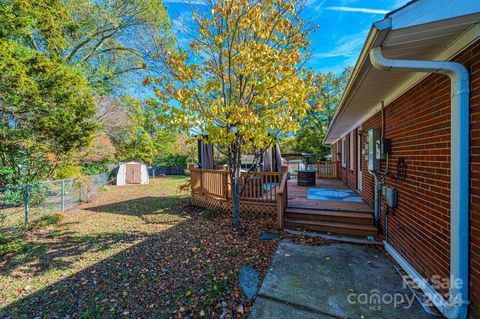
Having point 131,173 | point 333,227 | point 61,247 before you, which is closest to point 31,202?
point 61,247

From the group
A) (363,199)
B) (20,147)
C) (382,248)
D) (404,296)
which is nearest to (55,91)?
(20,147)

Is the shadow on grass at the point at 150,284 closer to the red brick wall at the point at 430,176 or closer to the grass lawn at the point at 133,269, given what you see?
the grass lawn at the point at 133,269

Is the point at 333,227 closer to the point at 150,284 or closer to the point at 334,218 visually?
the point at 334,218

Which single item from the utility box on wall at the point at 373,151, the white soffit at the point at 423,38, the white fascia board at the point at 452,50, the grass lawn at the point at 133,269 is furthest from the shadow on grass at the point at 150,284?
the white fascia board at the point at 452,50

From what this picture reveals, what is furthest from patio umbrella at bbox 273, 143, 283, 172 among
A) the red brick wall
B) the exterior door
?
the red brick wall

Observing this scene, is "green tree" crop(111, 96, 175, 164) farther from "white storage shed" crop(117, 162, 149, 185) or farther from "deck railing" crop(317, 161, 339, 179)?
"deck railing" crop(317, 161, 339, 179)

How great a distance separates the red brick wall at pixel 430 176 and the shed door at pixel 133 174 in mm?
17756

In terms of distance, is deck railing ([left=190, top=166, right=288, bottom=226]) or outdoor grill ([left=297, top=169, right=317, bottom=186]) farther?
outdoor grill ([left=297, top=169, right=317, bottom=186])

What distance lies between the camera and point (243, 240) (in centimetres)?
416

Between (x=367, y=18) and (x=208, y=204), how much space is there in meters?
6.79

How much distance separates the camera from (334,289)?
2.50 metres

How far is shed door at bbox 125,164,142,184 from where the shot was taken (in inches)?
645

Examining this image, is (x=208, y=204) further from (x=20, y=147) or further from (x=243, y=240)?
(x=20, y=147)

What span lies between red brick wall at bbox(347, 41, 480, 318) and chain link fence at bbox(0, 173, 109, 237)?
8028 millimetres
